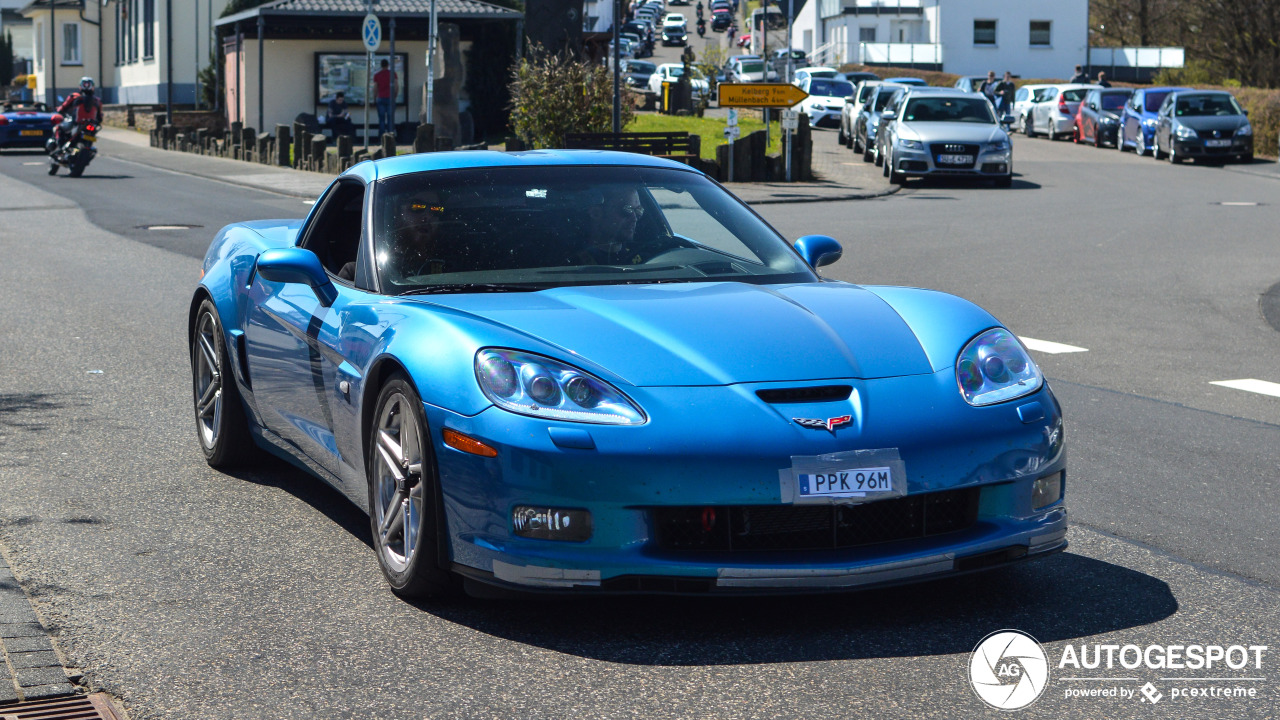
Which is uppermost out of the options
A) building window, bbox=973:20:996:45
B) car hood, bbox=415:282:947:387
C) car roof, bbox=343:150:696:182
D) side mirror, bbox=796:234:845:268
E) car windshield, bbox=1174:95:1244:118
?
building window, bbox=973:20:996:45

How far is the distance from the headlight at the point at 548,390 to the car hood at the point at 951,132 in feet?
77.7

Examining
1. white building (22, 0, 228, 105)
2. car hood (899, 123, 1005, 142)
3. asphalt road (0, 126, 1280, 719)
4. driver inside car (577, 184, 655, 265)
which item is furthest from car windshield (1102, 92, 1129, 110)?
driver inside car (577, 184, 655, 265)

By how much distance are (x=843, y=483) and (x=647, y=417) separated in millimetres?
536

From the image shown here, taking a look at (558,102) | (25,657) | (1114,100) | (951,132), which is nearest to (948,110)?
(951,132)

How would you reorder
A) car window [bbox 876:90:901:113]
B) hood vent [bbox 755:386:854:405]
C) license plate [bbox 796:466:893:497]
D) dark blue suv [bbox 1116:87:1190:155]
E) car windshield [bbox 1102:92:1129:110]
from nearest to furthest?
license plate [bbox 796:466:893:497] < hood vent [bbox 755:386:854:405] < car window [bbox 876:90:901:113] < dark blue suv [bbox 1116:87:1190:155] < car windshield [bbox 1102:92:1129:110]

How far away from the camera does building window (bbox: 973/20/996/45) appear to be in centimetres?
7856

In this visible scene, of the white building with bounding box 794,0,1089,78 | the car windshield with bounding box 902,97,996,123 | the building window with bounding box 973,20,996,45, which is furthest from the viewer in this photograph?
the building window with bounding box 973,20,996,45

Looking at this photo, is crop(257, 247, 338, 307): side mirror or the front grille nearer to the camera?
the front grille

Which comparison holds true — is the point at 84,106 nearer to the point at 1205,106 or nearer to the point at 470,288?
the point at 1205,106

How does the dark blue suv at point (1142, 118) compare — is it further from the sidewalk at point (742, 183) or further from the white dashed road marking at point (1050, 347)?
the white dashed road marking at point (1050, 347)

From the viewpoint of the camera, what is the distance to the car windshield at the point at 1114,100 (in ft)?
136

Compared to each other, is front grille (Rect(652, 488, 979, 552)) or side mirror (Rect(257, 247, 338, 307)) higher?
side mirror (Rect(257, 247, 338, 307))

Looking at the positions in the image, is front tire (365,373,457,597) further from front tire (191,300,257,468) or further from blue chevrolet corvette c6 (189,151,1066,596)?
front tire (191,300,257,468)

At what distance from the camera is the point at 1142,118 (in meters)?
37.2
